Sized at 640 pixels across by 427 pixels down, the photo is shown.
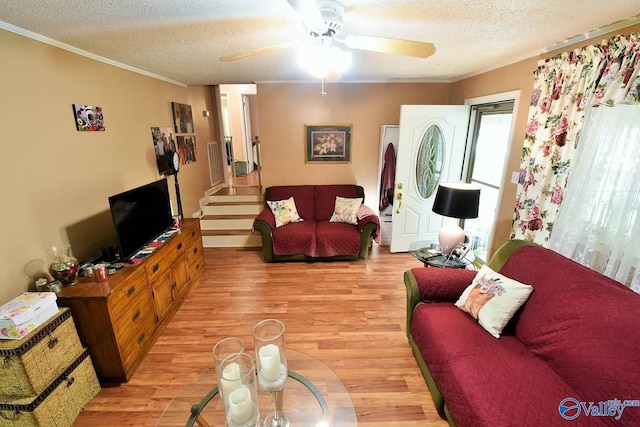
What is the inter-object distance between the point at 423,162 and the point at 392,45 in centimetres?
251

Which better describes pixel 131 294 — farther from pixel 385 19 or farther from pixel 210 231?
pixel 385 19

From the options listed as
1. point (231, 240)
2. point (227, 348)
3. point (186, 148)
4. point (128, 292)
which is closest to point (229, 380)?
point (227, 348)

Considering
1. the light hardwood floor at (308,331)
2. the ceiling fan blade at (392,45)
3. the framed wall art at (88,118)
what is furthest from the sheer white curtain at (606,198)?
the framed wall art at (88,118)

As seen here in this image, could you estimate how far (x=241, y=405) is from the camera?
3.67ft

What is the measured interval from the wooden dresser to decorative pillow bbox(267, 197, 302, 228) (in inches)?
57.3

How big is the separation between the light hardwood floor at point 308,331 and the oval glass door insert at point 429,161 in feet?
3.33

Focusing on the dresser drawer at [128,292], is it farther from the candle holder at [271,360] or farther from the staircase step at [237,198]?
the staircase step at [237,198]

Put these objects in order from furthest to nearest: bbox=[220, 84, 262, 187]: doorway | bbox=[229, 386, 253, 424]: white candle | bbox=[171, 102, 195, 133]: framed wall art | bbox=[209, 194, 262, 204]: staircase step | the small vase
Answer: bbox=[220, 84, 262, 187]: doorway
bbox=[209, 194, 262, 204]: staircase step
bbox=[171, 102, 195, 133]: framed wall art
the small vase
bbox=[229, 386, 253, 424]: white candle

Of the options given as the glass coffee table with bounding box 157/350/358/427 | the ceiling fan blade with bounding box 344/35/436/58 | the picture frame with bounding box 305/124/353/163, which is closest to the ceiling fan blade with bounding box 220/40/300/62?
the ceiling fan blade with bounding box 344/35/436/58

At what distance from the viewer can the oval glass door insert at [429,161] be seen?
12.0 feet

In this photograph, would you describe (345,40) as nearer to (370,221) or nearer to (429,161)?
(370,221)

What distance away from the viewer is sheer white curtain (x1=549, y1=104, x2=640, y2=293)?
1.64 m

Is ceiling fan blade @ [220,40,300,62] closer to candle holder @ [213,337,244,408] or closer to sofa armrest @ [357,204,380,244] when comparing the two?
candle holder @ [213,337,244,408]

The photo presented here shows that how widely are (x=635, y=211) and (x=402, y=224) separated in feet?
7.78
